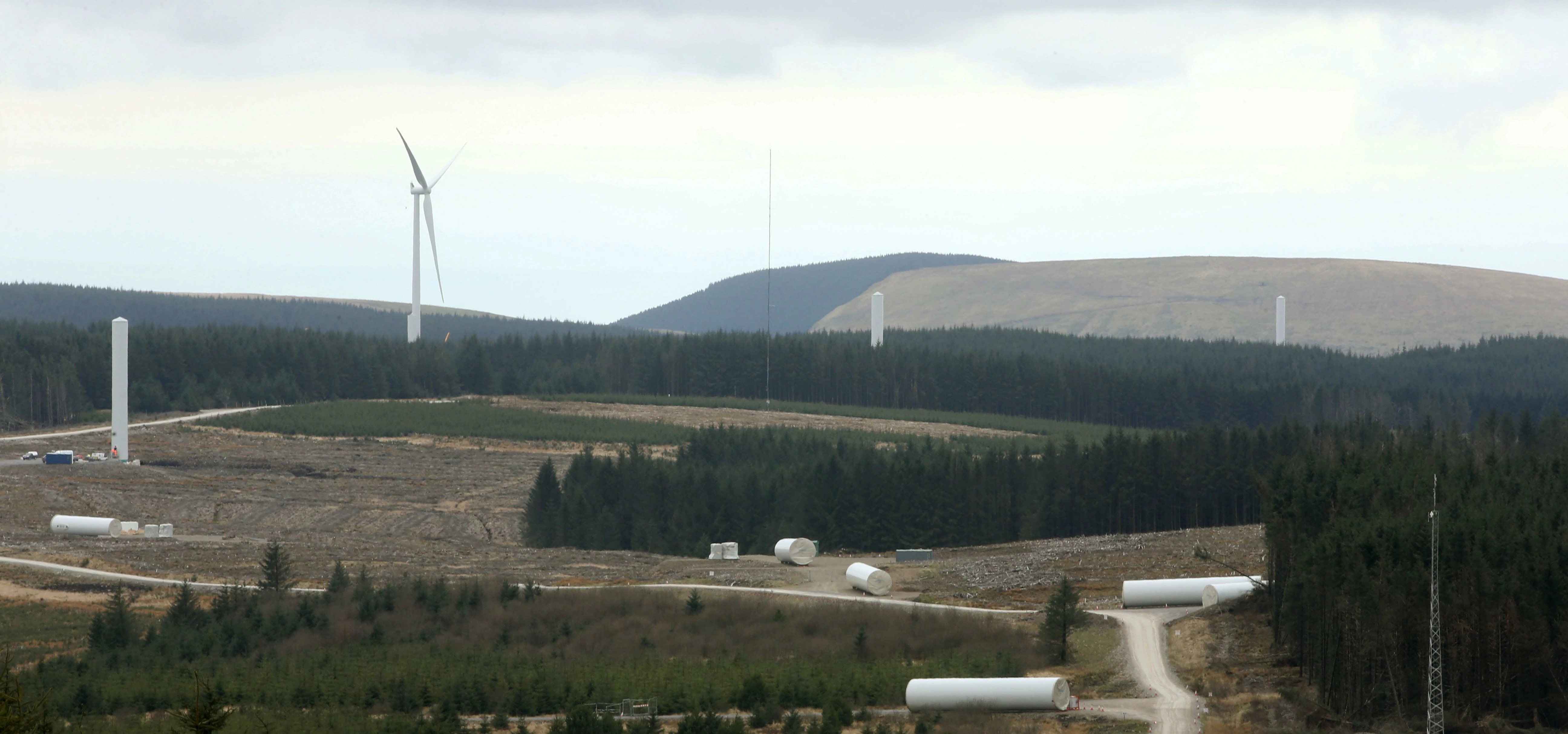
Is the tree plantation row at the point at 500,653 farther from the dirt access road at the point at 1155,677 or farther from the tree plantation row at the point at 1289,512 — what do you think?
the tree plantation row at the point at 1289,512

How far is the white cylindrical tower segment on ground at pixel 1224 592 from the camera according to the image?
75.5m

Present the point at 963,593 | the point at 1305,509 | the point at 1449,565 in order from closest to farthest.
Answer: the point at 1449,565
the point at 1305,509
the point at 963,593

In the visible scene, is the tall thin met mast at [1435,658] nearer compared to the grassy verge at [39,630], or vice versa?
the tall thin met mast at [1435,658]

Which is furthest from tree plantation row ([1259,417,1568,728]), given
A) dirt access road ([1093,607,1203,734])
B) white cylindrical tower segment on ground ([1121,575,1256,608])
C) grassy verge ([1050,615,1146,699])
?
grassy verge ([1050,615,1146,699])

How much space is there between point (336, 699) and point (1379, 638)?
39448 millimetres

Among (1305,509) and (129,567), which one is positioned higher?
(1305,509)

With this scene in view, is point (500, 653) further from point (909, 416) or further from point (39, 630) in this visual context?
point (909, 416)

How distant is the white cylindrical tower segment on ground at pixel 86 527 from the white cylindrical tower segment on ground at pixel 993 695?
7746 centimetres

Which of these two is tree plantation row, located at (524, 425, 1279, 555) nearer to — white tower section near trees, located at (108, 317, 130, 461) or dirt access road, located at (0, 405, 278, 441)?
white tower section near trees, located at (108, 317, 130, 461)

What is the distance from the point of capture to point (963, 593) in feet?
281

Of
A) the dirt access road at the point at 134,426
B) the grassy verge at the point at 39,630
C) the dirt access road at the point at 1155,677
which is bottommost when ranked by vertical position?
the grassy verge at the point at 39,630

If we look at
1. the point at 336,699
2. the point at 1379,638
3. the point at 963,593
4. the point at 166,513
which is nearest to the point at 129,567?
the point at 166,513

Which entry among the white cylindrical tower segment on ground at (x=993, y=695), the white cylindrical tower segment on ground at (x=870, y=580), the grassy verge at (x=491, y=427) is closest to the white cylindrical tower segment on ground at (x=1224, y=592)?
the white cylindrical tower segment on ground at (x=870, y=580)

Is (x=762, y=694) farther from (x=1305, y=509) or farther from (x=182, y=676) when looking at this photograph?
(x=1305, y=509)
